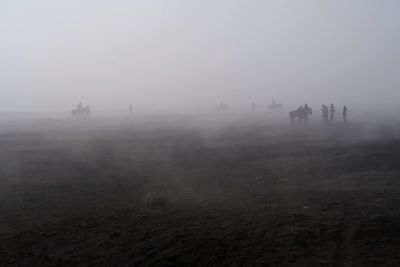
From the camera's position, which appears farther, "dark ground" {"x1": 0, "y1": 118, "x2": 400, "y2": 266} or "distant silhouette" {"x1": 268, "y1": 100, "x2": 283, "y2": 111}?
"distant silhouette" {"x1": 268, "y1": 100, "x2": 283, "y2": 111}

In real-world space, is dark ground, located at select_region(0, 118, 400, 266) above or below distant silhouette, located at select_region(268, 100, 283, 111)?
below

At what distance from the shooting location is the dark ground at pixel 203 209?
998 cm

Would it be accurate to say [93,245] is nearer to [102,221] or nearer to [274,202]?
[102,221]

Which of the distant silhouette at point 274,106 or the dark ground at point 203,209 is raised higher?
the distant silhouette at point 274,106

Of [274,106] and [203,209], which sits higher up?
[274,106]

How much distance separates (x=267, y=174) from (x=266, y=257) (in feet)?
33.1

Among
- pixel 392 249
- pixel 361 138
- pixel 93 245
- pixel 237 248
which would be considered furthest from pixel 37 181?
pixel 361 138

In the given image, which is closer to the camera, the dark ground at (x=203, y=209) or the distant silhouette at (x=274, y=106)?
the dark ground at (x=203, y=209)

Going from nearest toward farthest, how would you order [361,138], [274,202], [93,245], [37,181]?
1. [93,245]
2. [274,202]
3. [37,181]
4. [361,138]

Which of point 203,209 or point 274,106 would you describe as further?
point 274,106

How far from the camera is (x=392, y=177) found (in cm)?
1745

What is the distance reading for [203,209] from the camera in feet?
44.5

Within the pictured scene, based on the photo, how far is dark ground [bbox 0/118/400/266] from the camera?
9977mm

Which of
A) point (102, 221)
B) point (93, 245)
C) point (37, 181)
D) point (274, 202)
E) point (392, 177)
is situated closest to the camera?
point (93, 245)
